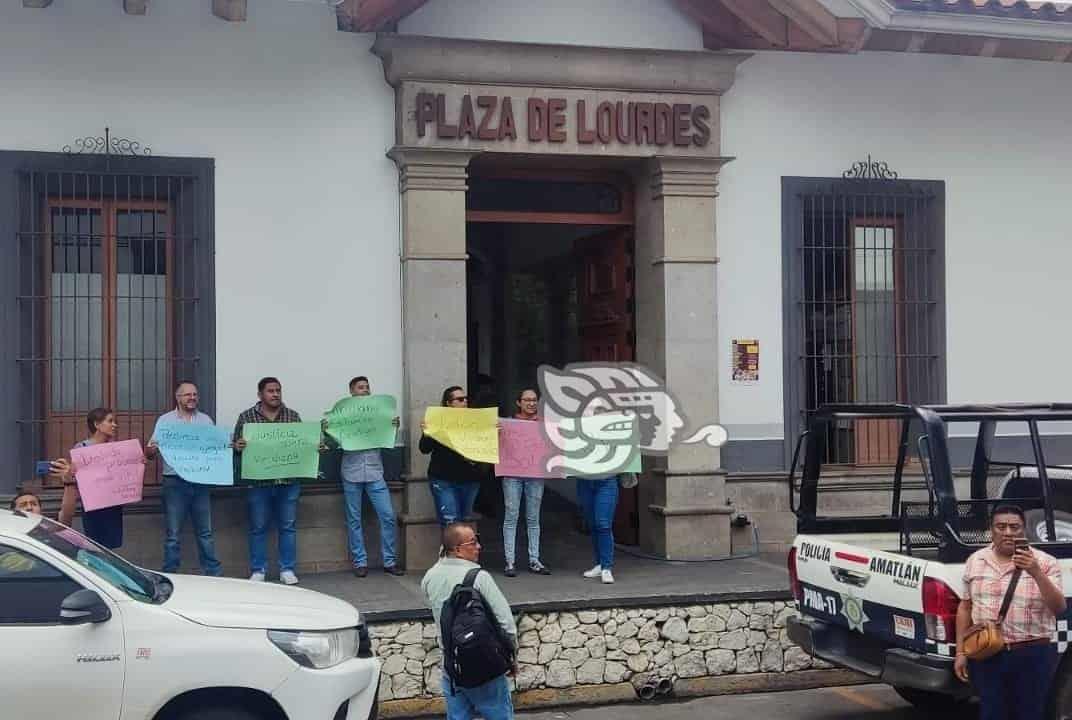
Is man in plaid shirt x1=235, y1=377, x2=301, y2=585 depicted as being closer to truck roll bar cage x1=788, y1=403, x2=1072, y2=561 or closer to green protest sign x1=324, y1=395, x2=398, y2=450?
green protest sign x1=324, y1=395, x2=398, y2=450

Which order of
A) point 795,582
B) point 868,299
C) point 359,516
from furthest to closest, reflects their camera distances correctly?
point 868,299 < point 359,516 < point 795,582

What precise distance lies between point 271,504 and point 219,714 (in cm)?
425

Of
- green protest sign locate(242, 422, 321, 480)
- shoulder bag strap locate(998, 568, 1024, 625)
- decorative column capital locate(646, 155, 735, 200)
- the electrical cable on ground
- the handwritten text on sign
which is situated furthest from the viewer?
decorative column capital locate(646, 155, 735, 200)

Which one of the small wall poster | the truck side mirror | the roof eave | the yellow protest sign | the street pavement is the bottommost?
the street pavement

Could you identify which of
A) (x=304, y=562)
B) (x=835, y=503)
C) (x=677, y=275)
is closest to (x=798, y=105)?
(x=677, y=275)

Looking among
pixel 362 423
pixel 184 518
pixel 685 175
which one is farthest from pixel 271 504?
pixel 685 175

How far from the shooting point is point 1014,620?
638 cm

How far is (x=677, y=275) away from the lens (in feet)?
37.7

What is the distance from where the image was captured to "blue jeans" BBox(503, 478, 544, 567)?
1047 centimetres

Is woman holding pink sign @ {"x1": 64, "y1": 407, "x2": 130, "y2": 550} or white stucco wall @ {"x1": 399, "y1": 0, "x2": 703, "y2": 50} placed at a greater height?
white stucco wall @ {"x1": 399, "y1": 0, "x2": 703, "y2": 50}

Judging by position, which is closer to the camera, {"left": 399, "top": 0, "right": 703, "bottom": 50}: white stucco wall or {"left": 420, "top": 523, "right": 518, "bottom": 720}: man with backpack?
{"left": 420, "top": 523, "right": 518, "bottom": 720}: man with backpack

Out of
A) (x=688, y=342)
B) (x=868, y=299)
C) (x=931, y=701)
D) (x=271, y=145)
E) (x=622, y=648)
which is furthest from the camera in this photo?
(x=868, y=299)

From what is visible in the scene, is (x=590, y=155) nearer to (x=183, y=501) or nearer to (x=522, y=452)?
(x=522, y=452)

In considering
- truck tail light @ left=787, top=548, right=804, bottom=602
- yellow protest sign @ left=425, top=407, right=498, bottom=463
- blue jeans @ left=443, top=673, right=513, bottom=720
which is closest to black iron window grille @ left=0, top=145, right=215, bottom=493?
yellow protest sign @ left=425, top=407, right=498, bottom=463
